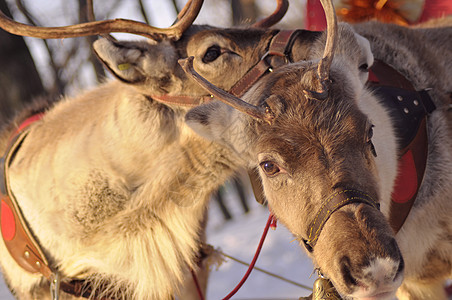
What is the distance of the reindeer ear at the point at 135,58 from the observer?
109 inches

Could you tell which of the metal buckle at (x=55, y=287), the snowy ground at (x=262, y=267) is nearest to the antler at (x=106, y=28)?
the metal buckle at (x=55, y=287)

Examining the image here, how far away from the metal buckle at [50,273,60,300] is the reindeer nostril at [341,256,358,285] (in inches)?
74.0

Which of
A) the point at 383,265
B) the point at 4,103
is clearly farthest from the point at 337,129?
the point at 4,103

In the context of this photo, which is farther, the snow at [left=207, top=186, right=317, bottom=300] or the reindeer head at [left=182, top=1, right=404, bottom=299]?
the snow at [left=207, top=186, right=317, bottom=300]

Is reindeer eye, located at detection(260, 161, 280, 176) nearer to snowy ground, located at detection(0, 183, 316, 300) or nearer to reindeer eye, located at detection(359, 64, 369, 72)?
reindeer eye, located at detection(359, 64, 369, 72)

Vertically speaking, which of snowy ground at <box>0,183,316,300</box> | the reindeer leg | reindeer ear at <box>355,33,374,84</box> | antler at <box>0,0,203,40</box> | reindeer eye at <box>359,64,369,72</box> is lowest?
snowy ground at <box>0,183,316,300</box>

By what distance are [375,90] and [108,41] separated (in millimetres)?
1512

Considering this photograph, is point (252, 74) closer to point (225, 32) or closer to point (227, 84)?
point (227, 84)

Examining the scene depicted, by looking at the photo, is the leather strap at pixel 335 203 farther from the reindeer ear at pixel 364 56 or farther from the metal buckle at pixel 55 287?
the metal buckle at pixel 55 287

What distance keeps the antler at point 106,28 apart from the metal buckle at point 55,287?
4.68 ft

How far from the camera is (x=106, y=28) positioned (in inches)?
102

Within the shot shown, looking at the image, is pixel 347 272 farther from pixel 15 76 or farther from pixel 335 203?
pixel 15 76

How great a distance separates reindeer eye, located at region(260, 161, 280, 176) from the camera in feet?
6.83

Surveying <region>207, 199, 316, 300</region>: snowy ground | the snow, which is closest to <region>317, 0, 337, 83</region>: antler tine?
<region>207, 199, 316, 300</region>: snowy ground
